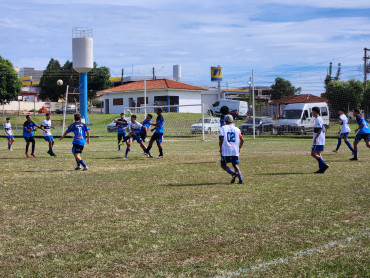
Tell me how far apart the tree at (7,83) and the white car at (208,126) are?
38519 millimetres

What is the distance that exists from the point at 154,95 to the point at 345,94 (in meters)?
25.9

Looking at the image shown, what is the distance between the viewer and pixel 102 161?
56.9ft

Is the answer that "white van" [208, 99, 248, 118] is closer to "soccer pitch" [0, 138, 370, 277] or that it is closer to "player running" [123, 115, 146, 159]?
"player running" [123, 115, 146, 159]

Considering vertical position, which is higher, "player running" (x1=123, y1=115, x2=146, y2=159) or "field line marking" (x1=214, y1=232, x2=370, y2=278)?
"player running" (x1=123, y1=115, x2=146, y2=159)

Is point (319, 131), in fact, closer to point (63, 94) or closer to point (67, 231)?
point (67, 231)

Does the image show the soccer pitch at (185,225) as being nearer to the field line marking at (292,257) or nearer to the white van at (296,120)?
the field line marking at (292,257)

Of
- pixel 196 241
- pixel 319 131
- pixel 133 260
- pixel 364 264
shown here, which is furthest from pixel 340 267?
pixel 319 131

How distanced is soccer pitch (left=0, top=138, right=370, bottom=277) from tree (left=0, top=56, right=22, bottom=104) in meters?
57.7

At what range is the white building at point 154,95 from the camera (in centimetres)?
6450

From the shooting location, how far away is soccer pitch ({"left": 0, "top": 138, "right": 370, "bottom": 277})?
5.04 meters

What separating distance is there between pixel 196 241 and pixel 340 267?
1.89 metres

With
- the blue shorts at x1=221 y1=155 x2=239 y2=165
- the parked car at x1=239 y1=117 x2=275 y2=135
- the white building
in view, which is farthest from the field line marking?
the white building

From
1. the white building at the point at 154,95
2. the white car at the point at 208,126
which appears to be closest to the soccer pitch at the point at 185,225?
the white car at the point at 208,126

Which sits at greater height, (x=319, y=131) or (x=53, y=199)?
(x=319, y=131)
